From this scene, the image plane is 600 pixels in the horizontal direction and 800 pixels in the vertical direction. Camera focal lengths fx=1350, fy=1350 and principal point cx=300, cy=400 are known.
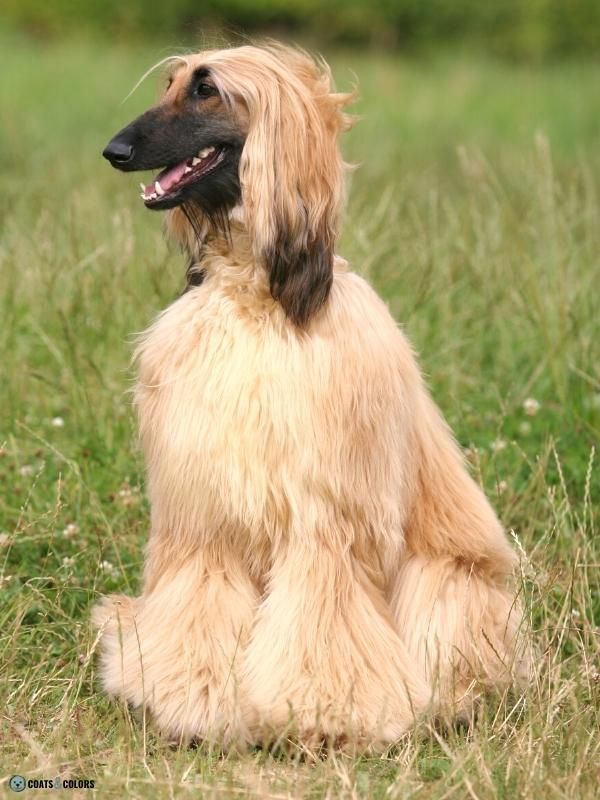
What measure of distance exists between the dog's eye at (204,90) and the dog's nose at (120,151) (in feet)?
0.72

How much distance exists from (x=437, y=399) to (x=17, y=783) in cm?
243

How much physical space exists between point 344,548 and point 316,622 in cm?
19

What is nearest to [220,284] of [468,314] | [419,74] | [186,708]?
[186,708]

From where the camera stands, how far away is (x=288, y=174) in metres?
3.12

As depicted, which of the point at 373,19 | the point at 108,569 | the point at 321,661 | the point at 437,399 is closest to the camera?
the point at 321,661

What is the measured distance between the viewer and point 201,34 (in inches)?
143

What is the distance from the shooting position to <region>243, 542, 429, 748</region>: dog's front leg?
3.21 m

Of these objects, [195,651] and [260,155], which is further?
[195,651]

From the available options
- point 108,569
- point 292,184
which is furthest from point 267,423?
point 108,569

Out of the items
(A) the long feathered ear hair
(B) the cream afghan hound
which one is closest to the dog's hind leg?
(B) the cream afghan hound

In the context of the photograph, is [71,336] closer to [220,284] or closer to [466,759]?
[220,284]

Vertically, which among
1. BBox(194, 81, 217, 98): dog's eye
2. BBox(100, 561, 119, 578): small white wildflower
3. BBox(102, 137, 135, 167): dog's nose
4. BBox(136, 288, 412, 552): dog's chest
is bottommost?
BBox(100, 561, 119, 578): small white wildflower

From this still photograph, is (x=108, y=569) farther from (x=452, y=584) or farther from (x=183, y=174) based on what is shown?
(x=183, y=174)

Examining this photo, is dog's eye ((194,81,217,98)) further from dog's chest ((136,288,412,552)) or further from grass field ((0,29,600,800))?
grass field ((0,29,600,800))
